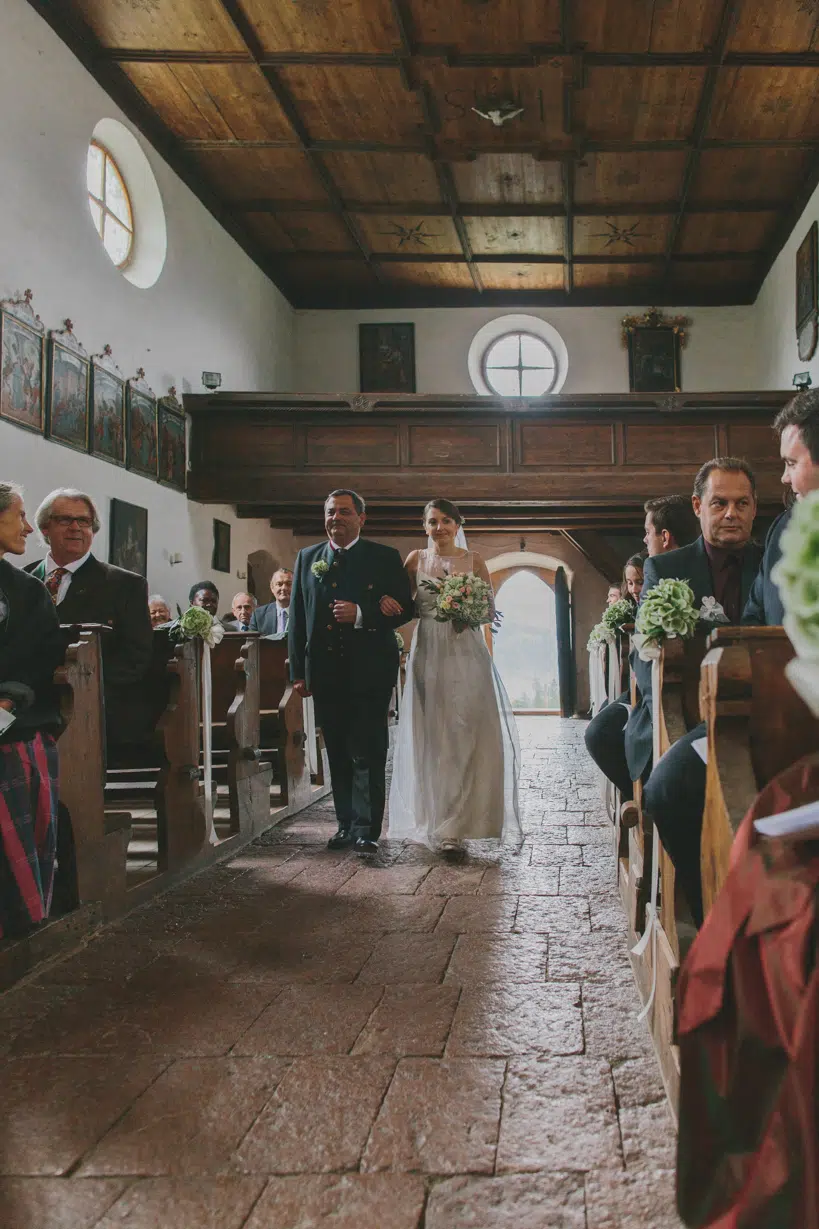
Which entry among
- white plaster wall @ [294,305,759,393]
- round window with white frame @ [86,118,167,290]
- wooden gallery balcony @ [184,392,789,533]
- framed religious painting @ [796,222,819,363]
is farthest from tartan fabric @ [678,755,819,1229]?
white plaster wall @ [294,305,759,393]

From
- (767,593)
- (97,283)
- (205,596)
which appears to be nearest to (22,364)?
(97,283)

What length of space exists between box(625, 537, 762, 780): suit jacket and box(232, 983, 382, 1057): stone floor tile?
42.5 inches

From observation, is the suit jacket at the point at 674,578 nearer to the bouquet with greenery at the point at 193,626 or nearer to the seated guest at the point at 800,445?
the seated guest at the point at 800,445

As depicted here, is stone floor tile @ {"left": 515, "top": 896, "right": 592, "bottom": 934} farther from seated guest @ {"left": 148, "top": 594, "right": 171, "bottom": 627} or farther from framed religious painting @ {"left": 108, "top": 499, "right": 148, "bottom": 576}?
framed religious painting @ {"left": 108, "top": 499, "right": 148, "bottom": 576}

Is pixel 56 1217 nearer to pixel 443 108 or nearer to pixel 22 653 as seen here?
pixel 22 653

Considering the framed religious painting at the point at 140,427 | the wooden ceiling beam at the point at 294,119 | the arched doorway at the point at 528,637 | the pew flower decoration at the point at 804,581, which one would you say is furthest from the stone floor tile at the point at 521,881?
the arched doorway at the point at 528,637

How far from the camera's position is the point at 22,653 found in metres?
3.47

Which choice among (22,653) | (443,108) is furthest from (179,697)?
(443,108)

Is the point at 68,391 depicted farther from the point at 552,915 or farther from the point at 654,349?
the point at 654,349

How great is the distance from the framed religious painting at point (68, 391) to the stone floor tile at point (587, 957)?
5967 millimetres

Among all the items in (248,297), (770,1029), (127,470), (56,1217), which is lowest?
(56,1217)

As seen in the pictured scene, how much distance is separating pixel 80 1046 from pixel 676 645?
5.89ft

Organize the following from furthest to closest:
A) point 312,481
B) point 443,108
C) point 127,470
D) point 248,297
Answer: point 248,297, point 312,481, point 443,108, point 127,470

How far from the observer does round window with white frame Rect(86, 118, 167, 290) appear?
934cm
